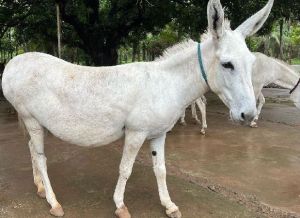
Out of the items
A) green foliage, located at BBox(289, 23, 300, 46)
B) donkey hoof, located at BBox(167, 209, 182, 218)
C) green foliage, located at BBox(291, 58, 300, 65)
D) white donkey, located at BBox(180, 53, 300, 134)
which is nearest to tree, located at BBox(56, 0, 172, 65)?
white donkey, located at BBox(180, 53, 300, 134)

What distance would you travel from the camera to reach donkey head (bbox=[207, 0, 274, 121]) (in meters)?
3.03

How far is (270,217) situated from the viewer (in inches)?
149

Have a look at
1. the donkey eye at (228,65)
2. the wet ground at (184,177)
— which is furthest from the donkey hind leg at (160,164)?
the donkey eye at (228,65)

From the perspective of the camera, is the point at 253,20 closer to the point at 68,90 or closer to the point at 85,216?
the point at 68,90

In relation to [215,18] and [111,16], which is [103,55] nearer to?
[111,16]

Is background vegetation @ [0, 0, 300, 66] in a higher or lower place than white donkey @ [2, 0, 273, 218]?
higher

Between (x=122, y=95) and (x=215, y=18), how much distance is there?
105cm

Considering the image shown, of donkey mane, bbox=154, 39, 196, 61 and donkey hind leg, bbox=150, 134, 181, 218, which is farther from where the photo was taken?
donkey hind leg, bbox=150, 134, 181, 218

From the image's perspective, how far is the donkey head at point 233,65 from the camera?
3033 millimetres

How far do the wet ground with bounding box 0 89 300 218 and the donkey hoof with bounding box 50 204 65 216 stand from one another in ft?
0.21

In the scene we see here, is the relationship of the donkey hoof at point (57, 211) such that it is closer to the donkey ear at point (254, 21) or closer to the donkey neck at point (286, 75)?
the donkey ear at point (254, 21)

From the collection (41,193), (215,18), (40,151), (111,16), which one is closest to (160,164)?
(40,151)

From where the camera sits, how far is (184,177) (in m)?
4.92

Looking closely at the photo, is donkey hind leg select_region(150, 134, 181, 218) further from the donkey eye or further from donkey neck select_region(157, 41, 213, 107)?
the donkey eye
